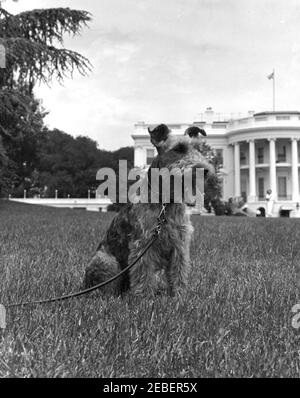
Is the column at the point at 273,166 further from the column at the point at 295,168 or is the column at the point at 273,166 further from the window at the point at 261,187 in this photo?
the column at the point at 295,168

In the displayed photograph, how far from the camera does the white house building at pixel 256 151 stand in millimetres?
73375

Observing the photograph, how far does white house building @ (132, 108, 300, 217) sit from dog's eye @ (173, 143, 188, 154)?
67309mm

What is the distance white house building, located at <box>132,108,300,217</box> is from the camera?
73.4 metres

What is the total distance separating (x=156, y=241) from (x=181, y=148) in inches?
30.5

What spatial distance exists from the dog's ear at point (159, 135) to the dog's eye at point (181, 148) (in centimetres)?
17

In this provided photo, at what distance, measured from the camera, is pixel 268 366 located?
98.2 inches

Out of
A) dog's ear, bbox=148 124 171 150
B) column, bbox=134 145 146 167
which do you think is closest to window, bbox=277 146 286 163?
column, bbox=134 145 146 167

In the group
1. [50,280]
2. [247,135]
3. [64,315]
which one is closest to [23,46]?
[50,280]

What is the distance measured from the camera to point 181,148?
3.74 meters

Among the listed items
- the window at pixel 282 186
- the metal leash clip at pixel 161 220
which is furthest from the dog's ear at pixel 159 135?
the window at pixel 282 186

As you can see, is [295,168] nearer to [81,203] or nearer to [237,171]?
[237,171]

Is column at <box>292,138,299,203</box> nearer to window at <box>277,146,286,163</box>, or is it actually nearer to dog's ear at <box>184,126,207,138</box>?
window at <box>277,146,286,163</box>

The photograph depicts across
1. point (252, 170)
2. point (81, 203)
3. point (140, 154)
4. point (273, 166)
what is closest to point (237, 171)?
point (252, 170)

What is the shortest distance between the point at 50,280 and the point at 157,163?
185cm
